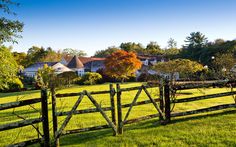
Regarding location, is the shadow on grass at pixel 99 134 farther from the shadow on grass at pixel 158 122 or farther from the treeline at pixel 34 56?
the treeline at pixel 34 56

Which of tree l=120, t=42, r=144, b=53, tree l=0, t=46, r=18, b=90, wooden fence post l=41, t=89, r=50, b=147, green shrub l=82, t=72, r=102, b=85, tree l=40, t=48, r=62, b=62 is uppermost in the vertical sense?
tree l=120, t=42, r=144, b=53

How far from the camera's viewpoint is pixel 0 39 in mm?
16391

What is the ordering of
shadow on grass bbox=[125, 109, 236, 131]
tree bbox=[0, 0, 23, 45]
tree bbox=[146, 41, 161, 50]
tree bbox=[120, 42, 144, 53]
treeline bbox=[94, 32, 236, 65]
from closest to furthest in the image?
shadow on grass bbox=[125, 109, 236, 131] → tree bbox=[0, 0, 23, 45] → treeline bbox=[94, 32, 236, 65] → tree bbox=[120, 42, 144, 53] → tree bbox=[146, 41, 161, 50]

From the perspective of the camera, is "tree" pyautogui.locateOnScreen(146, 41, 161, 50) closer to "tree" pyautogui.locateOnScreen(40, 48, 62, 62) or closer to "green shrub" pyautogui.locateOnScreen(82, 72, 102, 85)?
"tree" pyautogui.locateOnScreen(40, 48, 62, 62)

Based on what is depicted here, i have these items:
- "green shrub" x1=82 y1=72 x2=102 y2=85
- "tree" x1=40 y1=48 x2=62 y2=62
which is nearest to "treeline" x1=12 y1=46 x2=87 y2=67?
"tree" x1=40 y1=48 x2=62 y2=62

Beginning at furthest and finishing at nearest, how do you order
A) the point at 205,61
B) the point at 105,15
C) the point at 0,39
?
1. the point at 205,61
2. the point at 105,15
3. the point at 0,39

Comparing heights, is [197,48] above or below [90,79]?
above

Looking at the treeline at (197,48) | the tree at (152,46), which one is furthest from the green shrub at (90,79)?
the tree at (152,46)

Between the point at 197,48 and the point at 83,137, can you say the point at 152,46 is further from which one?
the point at 83,137

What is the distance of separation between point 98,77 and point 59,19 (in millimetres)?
26030

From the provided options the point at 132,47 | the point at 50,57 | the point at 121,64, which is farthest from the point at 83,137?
the point at 132,47

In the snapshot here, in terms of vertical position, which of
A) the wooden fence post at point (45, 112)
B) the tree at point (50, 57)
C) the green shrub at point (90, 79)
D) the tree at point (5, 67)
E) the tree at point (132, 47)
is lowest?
the green shrub at point (90, 79)

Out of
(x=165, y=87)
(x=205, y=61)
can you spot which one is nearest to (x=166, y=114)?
(x=165, y=87)

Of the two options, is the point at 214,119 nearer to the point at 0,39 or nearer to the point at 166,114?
the point at 166,114
